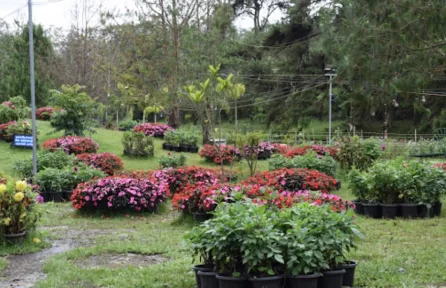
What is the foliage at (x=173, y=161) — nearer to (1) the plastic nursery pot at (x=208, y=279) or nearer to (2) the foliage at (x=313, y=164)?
(2) the foliage at (x=313, y=164)

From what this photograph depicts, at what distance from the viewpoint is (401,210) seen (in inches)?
359

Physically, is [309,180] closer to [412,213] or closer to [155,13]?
[412,213]

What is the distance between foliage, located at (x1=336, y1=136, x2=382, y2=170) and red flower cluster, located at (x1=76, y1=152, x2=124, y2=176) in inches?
242

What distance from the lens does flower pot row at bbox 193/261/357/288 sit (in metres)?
4.28

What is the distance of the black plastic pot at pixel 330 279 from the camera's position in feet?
14.8

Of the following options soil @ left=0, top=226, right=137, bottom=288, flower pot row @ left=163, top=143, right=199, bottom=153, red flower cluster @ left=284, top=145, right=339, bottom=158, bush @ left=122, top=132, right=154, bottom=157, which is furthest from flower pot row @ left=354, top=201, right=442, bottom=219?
flower pot row @ left=163, top=143, right=199, bottom=153

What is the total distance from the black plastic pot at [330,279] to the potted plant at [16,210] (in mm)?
3936

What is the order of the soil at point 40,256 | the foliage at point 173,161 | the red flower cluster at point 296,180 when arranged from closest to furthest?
the soil at point 40,256 < the red flower cluster at point 296,180 < the foliage at point 173,161

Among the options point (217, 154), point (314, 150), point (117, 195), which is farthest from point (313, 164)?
point (117, 195)

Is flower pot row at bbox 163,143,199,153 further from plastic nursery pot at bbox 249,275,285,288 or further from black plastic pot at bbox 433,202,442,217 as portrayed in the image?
plastic nursery pot at bbox 249,275,285,288

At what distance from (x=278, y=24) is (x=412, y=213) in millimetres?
30161

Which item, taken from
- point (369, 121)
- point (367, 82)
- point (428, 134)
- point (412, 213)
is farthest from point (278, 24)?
point (412, 213)

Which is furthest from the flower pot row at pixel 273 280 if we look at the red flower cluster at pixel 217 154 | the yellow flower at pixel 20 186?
the red flower cluster at pixel 217 154

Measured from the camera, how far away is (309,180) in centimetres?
1125
